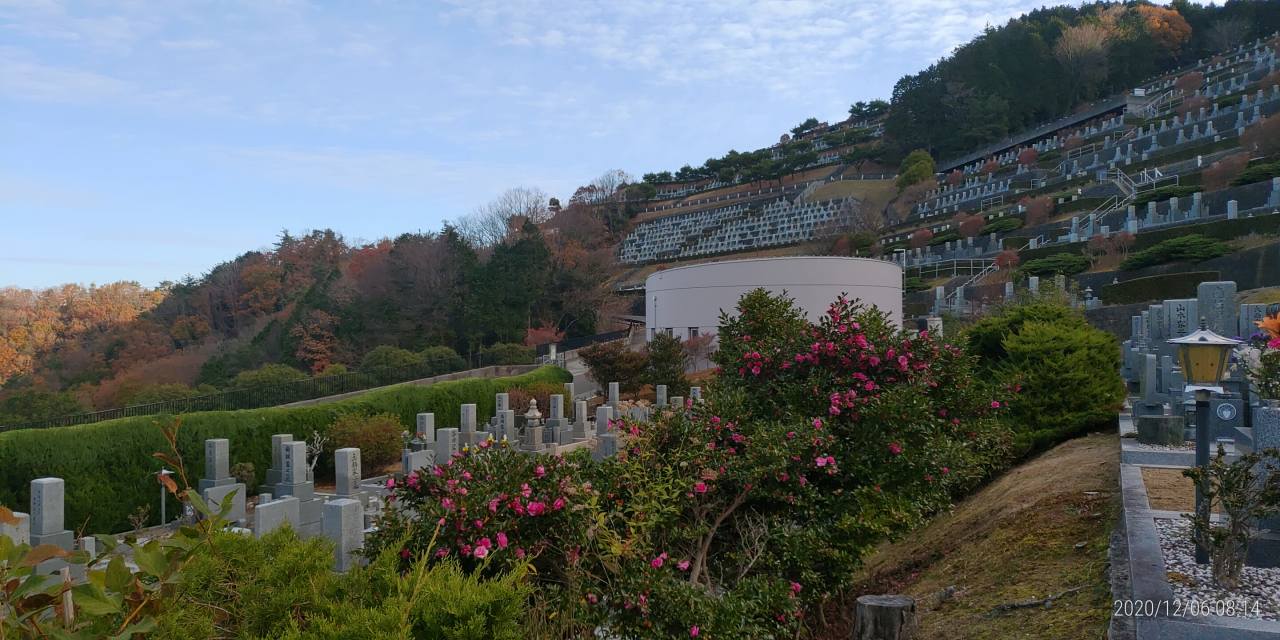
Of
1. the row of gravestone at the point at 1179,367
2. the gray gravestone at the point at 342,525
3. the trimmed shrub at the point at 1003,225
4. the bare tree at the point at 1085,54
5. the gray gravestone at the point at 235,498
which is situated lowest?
the gray gravestone at the point at 235,498

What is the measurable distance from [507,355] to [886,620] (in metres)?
31.9

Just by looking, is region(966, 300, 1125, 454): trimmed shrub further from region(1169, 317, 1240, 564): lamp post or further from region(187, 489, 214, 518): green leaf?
region(187, 489, 214, 518): green leaf

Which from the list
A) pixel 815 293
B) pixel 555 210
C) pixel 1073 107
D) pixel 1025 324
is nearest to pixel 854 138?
pixel 1073 107

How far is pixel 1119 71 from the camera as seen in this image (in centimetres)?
7131

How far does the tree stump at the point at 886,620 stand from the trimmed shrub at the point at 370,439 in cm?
1502

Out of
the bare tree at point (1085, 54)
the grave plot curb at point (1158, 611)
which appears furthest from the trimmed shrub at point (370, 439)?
the bare tree at point (1085, 54)

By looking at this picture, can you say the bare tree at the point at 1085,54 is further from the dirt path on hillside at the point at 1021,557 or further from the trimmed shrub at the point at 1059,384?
the dirt path on hillside at the point at 1021,557

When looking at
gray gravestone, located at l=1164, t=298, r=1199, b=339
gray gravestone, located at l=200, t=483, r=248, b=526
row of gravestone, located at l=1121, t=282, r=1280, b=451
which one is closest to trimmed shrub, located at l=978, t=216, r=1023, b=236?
row of gravestone, located at l=1121, t=282, r=1280, b=451

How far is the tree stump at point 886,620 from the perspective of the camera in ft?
15.5

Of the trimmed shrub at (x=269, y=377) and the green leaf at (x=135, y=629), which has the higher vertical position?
the green leaf at (x=135, y=629)

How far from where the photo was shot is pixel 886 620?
15.5 ft

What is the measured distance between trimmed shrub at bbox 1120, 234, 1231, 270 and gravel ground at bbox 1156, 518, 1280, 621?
29.9 m

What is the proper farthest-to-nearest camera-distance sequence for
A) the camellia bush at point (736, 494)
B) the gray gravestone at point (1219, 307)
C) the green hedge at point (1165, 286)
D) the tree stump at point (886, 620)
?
the green hedge at point (1165, 286)
the gray gravestone at point (1219, 307)
the tree stump at point (886, 620)
the camellia bush at point (736, 494)

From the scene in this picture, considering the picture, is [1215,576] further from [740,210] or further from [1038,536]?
[740,210]
